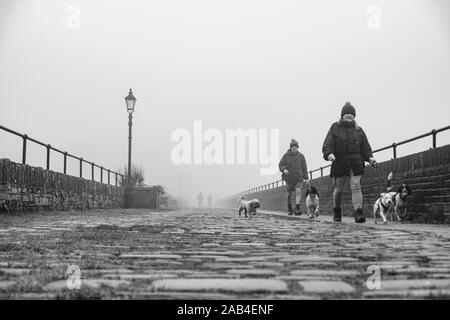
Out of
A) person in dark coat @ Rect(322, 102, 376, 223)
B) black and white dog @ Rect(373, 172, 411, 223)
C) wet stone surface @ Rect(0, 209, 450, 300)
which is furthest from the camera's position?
black and white dog @ Rect(373, 172, 411, 223)

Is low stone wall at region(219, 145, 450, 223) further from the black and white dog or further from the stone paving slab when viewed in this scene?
the stone paving slab

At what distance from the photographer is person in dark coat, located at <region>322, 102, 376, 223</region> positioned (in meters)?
9.48

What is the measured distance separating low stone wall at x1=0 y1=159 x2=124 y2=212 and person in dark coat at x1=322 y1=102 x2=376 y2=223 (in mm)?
6199

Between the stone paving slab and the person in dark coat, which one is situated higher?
the person in dark coat

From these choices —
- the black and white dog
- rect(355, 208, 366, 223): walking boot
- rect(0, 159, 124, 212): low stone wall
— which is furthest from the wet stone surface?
rect(0, 159, 124, 212): low stone wall

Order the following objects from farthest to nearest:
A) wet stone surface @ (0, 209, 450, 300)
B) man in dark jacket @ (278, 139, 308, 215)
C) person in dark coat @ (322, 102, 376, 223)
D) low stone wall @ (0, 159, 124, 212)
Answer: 1. man in dark jacket @ (278, 139, 308, 215)
2. low stone wall @ (0, 159, 124, 212)
3. person in dark coat @ (322, 102, 376, 223)
4. wet stone surface @ (0, 209, 450, 300)

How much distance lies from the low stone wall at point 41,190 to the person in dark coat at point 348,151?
20.3 feet

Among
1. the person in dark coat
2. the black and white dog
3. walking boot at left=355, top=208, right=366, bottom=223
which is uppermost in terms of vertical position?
the person in dark coat

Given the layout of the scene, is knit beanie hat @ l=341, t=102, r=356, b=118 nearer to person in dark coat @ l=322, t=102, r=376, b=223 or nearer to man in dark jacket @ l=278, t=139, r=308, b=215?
person in dark coat @ l=322, t=102, r=376, b=223

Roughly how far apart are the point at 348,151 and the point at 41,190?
24.1 feet

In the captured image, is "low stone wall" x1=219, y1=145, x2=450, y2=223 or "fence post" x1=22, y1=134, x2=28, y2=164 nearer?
"low stone wall" x1=219, y1=145, x2=450, y2=223

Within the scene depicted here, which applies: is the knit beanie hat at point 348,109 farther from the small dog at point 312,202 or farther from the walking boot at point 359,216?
the small dog at point 312,202

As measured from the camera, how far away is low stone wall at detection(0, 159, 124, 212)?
10469 millimetres
